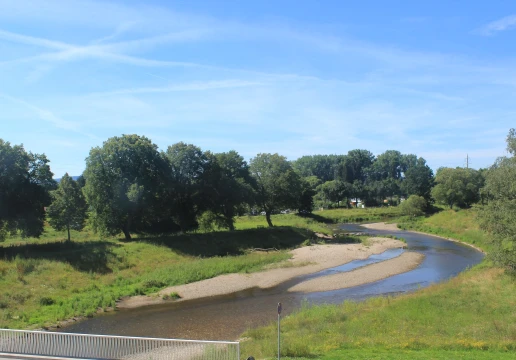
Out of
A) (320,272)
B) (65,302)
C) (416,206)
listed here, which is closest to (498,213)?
(320,272)

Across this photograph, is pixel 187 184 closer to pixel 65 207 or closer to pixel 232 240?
pixel 232 240

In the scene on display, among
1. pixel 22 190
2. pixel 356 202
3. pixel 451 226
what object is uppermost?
pixel 22 190

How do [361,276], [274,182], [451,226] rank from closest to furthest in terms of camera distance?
[361,276] → [274,182] → [451,226]

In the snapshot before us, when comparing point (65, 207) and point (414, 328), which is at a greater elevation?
point (65, 207)

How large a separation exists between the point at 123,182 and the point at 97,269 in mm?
13090

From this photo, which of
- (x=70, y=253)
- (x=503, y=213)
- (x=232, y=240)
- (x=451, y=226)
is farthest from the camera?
(x=451, y=226)

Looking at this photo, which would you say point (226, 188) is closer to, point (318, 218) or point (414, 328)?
point (414, 328)

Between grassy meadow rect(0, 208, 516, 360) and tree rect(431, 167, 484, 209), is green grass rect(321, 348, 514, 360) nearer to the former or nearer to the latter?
grassy meadow rect(0, 208, 516, 360)

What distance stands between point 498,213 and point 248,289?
21.2 m

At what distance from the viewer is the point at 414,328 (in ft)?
70.1

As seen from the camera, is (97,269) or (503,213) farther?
(97,269)

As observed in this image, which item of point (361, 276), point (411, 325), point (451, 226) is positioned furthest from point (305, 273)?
point (451, 226)

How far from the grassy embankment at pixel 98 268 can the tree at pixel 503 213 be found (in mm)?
22652

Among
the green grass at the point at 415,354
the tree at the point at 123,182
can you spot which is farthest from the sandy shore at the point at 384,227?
the green grass at the point at 415,354
